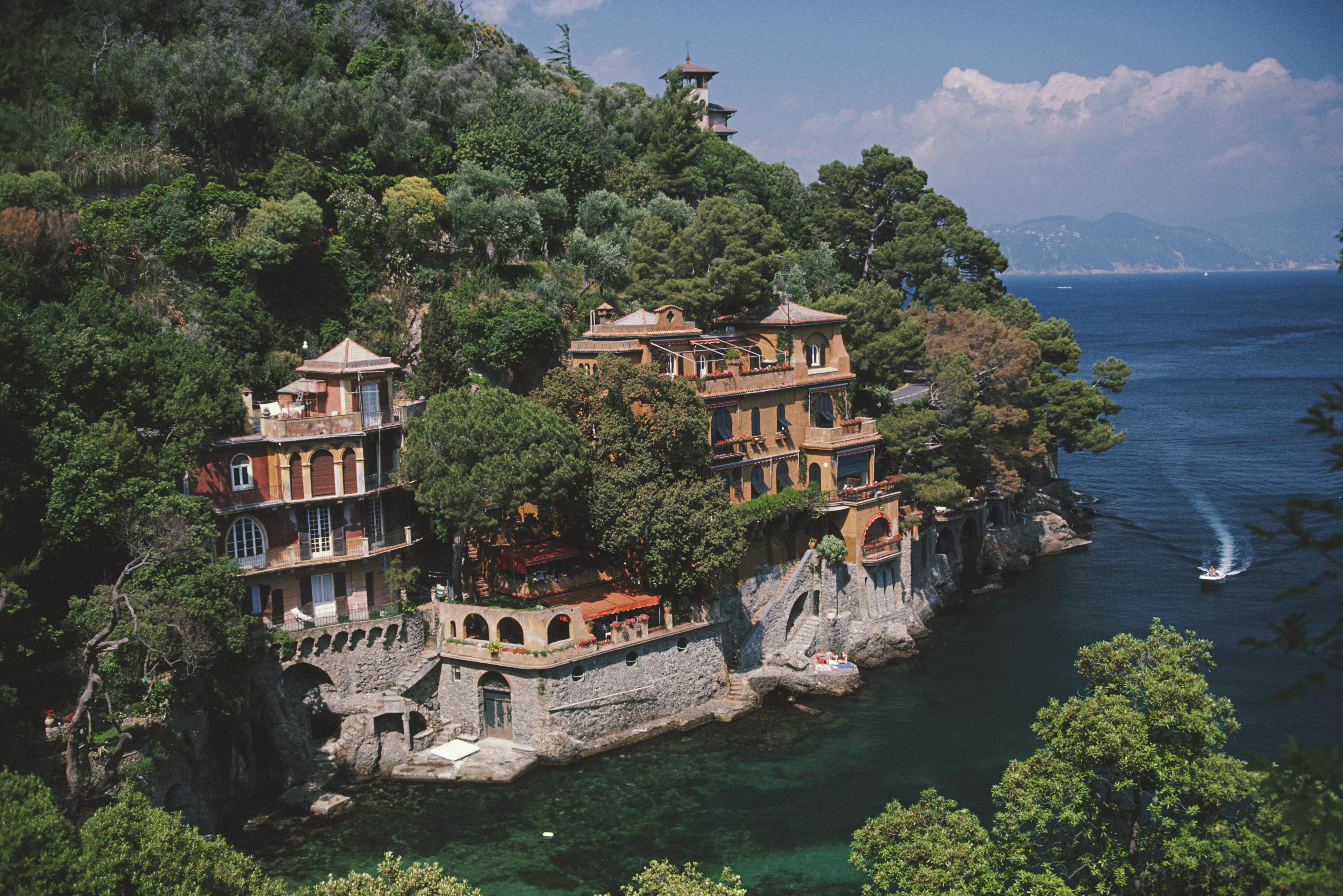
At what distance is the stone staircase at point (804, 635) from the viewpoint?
156 feet

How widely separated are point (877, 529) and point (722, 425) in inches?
390

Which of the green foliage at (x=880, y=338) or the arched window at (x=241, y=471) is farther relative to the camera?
the green foliage at (x=880, y=338)

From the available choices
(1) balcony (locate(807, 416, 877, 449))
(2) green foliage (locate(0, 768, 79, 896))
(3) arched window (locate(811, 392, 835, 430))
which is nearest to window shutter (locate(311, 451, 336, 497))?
(2) green foliage (locate(0, 768, 79, 896))

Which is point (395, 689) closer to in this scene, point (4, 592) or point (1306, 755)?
point (4, 592)

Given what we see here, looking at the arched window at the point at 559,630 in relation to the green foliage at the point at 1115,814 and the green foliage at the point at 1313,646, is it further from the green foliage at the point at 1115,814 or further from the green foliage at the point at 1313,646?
the green foliage at the point at 1313,646

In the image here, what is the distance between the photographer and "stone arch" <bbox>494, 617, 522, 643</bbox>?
40.7m

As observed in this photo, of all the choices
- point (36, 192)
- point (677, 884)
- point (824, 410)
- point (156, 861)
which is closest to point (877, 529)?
point (824, 410)

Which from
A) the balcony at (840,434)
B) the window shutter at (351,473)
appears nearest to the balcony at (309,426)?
the window shutter at (351,473)

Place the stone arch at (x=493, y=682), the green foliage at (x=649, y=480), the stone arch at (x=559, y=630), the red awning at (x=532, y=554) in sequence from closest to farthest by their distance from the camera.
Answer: the stone arch at (x=493, y=682) → the green foliage at (x=649, y=480) → the stone arch at (x=559, y=630) → the red awning at (x=532, y=554)

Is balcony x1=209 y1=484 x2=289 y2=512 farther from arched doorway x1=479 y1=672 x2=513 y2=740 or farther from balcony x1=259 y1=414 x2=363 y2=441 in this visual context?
arched doorway x1=479 y1=672 x2=513 y2=740

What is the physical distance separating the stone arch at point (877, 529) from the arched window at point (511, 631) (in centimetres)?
1765

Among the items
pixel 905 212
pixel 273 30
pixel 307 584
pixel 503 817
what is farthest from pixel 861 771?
pixel 273 30

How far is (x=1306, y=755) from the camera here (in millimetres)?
9781

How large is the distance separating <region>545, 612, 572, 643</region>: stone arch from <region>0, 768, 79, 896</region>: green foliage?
20.9 m
